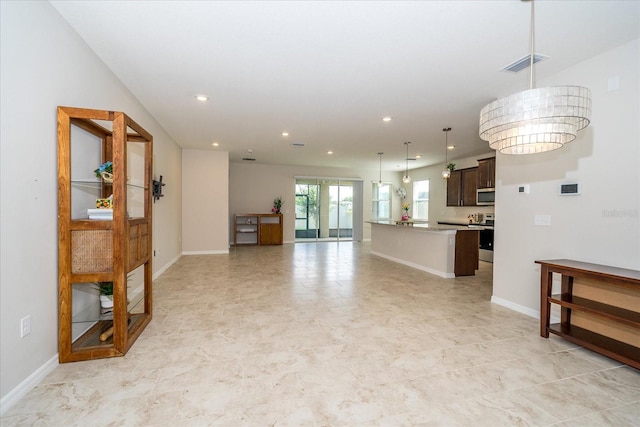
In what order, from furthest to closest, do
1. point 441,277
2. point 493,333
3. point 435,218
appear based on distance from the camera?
point 435,218 < point 441,277 < point 493,333

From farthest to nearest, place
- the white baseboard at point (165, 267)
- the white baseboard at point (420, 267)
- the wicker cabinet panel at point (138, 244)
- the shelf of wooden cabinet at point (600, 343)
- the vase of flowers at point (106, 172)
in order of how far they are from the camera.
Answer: the white baseboard at point (420, 267)
the white baseboard at point (165, 267)
the wicker cabinet panel at point (138, 244)
the vase of flowers at point (106, 172)
the shelf of wooden cabinet at point (600, 343)

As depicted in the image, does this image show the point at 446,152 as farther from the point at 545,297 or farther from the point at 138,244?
the point at 138,244

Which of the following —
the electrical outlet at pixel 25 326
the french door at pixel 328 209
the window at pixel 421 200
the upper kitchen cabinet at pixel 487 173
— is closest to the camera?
the electrical outlet at pixel 25 326

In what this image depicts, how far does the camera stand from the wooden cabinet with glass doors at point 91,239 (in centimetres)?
228

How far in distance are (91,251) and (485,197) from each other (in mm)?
7743

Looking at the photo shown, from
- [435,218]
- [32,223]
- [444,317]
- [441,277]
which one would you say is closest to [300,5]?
[32,223]

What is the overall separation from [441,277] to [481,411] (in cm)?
376

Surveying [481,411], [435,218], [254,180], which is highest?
[254,180]

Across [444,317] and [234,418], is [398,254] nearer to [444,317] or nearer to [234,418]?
[444,317]

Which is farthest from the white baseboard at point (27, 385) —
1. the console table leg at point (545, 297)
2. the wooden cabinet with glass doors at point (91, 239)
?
the console table leg at point (545, 297)

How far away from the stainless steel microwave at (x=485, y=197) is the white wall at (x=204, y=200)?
6437 millimetres

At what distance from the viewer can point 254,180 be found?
9.80 metres

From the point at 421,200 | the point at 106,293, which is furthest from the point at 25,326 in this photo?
the point at 421,200

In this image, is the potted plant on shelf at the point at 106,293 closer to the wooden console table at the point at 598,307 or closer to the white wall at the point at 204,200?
the wooden console table at the point at 598,307
